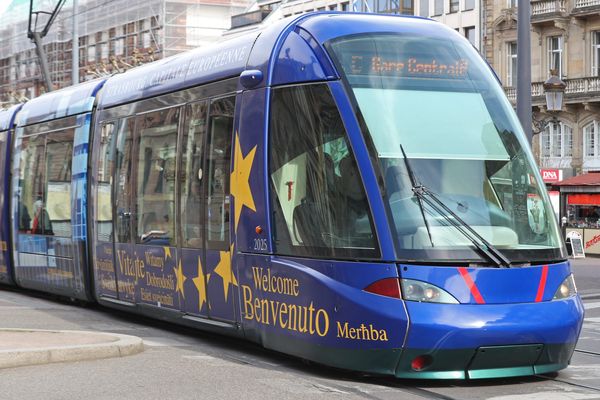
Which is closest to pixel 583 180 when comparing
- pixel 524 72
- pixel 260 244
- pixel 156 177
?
pixel 524 72

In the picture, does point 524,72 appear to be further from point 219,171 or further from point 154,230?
point 219,171

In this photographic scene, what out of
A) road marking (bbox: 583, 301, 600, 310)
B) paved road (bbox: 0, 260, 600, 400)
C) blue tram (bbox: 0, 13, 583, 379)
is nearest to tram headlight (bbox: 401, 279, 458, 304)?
blue tram (bbox: 0, 13, 583, 379)

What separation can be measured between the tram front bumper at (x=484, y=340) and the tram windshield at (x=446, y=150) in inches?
16.3

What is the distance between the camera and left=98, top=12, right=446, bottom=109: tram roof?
1006cm

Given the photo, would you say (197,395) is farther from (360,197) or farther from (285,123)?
(285,123)

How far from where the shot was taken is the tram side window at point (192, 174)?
11.6 meters

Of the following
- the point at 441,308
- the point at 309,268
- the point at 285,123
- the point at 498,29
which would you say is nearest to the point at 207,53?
the point at 285,123

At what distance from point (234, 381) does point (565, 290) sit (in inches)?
105

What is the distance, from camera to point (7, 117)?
61.7ft

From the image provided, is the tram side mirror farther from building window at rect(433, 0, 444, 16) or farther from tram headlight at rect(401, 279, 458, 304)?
building window at rect(433, 0, 444, 16)

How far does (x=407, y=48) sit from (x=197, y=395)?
3.50 metres

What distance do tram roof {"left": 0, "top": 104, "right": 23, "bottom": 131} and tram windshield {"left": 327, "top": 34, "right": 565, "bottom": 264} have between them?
982 cm

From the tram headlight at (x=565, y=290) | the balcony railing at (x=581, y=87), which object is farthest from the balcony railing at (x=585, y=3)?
the tram headlight at (x=565, y=290)

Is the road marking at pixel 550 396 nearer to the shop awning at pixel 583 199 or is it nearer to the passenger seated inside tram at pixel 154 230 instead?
the passenger seated inside tram at pixel 154 230
